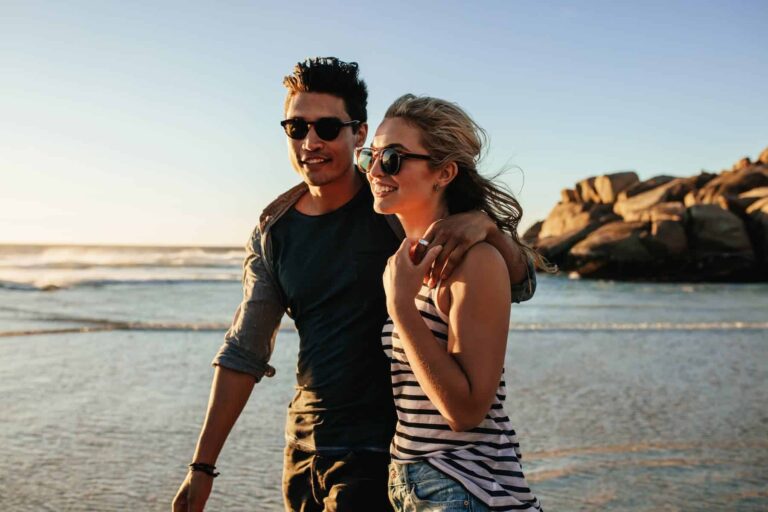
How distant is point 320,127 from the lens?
10.1 feet

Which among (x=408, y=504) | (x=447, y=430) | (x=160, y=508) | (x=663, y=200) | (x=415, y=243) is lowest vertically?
(x=160, y=508)

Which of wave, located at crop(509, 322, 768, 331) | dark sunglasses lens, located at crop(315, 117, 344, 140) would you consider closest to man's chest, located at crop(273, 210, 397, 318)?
dark sunglasses lens, located at crop(315, 117, 344, 140)

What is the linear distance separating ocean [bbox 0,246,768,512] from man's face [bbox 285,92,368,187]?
277cm

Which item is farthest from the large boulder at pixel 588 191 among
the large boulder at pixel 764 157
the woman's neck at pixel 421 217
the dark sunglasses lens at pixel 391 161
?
the dark sunglasses lens at pixel 391 161

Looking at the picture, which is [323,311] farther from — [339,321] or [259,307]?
[259,307]

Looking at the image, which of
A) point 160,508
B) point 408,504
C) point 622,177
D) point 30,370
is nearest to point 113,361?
point 30,370

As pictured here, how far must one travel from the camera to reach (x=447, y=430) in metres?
2.20

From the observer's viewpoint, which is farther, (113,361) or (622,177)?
(622,177)

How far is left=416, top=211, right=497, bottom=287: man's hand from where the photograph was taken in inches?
85.4

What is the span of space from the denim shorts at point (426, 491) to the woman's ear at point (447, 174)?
86 cm

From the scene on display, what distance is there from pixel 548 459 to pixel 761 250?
31.3 m

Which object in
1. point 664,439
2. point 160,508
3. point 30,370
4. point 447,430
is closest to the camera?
point 447,430

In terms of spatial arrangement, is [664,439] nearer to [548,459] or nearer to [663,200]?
[548,459]

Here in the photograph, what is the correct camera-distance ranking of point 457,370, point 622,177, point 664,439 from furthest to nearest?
point 622,177
point 664,439
point 457,370
